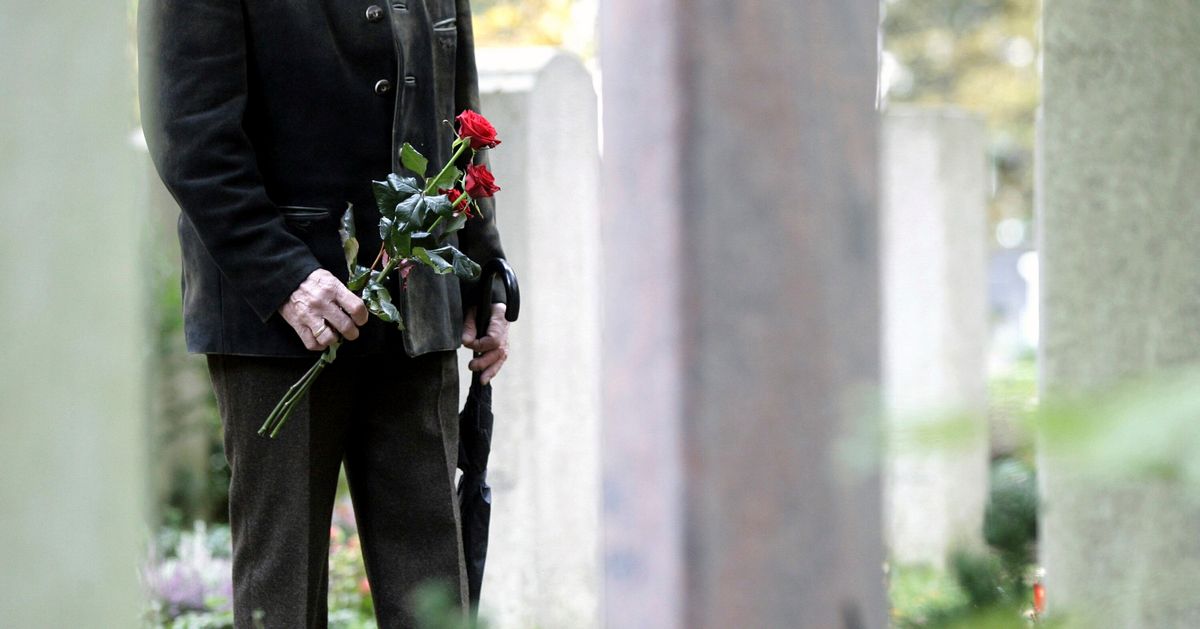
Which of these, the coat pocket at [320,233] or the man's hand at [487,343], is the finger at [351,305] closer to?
the coat pocket at [320,233]

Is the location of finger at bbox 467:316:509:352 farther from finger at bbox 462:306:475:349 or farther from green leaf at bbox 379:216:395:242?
green leaf at bbox 379:216:395:242

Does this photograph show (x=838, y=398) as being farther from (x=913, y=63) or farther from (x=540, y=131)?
(x=913, y=63)

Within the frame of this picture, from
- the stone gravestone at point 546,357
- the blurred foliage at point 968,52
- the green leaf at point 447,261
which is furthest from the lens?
the blurred foliage at point 968,52

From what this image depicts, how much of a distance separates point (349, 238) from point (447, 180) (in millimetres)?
187

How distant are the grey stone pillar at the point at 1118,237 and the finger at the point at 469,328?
1.16m

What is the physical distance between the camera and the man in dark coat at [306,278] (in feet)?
7.48

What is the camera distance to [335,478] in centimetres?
247

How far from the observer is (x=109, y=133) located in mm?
1037

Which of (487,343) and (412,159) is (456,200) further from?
(487,343)

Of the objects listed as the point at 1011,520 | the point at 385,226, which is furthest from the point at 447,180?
the point at 1011,520

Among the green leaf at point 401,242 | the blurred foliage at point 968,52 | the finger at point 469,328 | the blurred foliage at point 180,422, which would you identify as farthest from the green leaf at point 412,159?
the blurred foliage at point 968,52

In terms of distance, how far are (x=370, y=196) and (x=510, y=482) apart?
223cm

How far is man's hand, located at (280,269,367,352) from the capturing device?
2250 mm

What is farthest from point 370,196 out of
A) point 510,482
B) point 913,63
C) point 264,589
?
point 913,63
